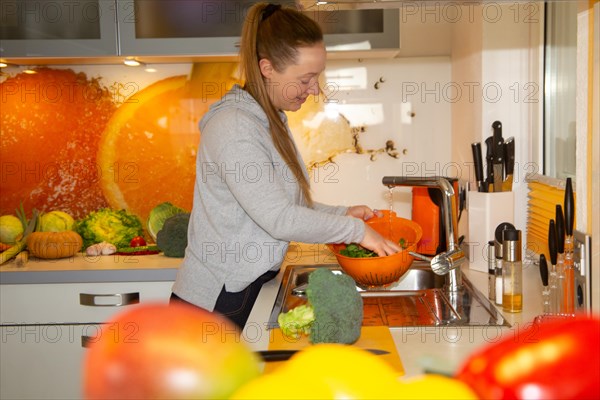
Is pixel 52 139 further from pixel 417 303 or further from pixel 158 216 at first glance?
pixel 417 303

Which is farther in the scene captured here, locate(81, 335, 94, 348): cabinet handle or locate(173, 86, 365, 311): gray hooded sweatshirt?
locate(81, 335, 94, 348): cabinet handle

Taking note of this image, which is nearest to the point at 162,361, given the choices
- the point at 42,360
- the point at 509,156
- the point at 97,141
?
the point at 509,156

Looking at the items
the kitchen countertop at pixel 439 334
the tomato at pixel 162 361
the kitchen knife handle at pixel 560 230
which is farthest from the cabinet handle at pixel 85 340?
the tomato at pixel 162 361

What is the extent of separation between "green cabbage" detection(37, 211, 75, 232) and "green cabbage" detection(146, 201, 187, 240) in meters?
0.29

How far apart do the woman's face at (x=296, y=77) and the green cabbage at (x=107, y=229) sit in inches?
41.5

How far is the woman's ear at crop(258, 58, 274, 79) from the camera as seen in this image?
1589 mm

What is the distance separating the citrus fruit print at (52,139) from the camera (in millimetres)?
2572

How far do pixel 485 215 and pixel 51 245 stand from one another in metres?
1.40

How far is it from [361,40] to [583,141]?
144 centimetres

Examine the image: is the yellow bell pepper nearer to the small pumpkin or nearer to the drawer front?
the drawer front

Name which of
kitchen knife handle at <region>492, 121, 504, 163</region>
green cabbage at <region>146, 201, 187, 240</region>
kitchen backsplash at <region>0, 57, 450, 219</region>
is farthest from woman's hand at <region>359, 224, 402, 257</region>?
green cabbage at <region>146, 201, 187, 240</region>

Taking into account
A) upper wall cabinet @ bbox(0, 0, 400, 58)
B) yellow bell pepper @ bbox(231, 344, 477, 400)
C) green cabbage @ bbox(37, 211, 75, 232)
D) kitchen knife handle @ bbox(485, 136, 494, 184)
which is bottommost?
green cabbage @ bbox(37, 211, 75, 232)

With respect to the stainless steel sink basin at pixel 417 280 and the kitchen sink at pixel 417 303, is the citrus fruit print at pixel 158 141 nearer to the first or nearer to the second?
the kitchen sink at pixel 417 303

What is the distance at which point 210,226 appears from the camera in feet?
5.23
